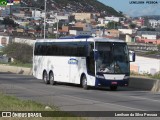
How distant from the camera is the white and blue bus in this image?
2855 cm

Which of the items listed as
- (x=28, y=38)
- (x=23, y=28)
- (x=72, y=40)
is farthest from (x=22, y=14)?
(x=72, y=40)

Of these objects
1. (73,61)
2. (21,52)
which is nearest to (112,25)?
(21,52)

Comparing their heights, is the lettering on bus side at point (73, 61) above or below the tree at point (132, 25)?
above

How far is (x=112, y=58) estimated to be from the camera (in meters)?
28.7

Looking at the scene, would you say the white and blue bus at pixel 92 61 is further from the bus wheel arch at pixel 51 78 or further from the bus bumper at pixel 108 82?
the bus wheel arch at pixel 51 78

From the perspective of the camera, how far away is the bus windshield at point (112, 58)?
93.7ft

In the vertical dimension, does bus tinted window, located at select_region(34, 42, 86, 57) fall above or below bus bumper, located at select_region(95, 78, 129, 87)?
above

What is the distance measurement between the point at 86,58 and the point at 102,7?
8905 centimetres

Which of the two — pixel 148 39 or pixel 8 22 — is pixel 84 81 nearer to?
pixel 148 39

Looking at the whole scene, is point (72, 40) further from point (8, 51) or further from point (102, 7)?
point (102, 7)

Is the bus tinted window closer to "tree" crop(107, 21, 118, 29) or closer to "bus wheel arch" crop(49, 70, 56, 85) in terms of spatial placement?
"bus wheel arch" crop(49, 70, 56, 85)

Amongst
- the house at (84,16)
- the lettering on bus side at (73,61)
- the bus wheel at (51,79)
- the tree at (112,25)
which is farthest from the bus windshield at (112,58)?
the house at (84,16)

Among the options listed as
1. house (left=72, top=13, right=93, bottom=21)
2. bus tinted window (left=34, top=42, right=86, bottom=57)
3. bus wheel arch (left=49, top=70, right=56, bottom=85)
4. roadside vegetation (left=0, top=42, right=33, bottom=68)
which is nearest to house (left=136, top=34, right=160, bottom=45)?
house (left=72, top=13, right=93, bottom=21)

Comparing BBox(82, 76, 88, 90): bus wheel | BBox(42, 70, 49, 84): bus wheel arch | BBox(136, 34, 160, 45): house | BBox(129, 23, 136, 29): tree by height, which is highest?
BBox(82, 76, 88, 90): bus wheel
